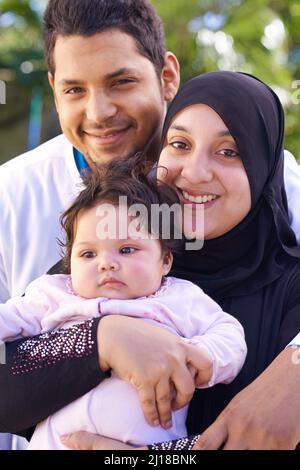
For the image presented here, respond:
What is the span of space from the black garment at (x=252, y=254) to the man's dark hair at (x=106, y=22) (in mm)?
527

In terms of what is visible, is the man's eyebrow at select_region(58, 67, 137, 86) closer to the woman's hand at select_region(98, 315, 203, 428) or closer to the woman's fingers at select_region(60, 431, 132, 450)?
the woman's hand at select_region(98, 315, 203, 428)

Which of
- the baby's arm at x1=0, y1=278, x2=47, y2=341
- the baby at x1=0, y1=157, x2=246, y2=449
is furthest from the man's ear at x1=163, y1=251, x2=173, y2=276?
the baby's arm at x1=0, y1=278, x2=47, y2=341

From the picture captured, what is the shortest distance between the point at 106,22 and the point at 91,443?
1550 mm

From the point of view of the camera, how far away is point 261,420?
6.84 feet

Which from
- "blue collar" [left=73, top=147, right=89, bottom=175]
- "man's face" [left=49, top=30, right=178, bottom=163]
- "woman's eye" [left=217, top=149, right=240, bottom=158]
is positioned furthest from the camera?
"blue collar" [left=73, top=147, right=89, bottom=175]

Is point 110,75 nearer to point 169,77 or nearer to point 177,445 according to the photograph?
point 169,77

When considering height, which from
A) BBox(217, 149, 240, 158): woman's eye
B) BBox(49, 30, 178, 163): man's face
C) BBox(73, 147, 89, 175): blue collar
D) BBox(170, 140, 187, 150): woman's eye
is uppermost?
BBox(49, 30, 178, 163): man's face

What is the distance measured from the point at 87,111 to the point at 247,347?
1084mm

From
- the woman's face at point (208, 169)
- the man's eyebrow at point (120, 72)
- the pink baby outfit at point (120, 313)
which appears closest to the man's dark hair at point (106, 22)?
the man's eyebrow at point (120, 72)

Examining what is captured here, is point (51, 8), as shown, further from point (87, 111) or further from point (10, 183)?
point (10, 183)

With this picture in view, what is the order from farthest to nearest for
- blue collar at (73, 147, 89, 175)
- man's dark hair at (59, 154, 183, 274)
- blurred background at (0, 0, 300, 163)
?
blurred background at (0, 0, 300, 163)
blue collar at (73, 147, 89, 175)
man's dark hair at (59, 154, 183, 274)

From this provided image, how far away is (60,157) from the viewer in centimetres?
336

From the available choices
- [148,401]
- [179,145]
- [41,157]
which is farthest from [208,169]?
[41,157]

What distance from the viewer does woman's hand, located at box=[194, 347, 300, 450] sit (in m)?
2.08
